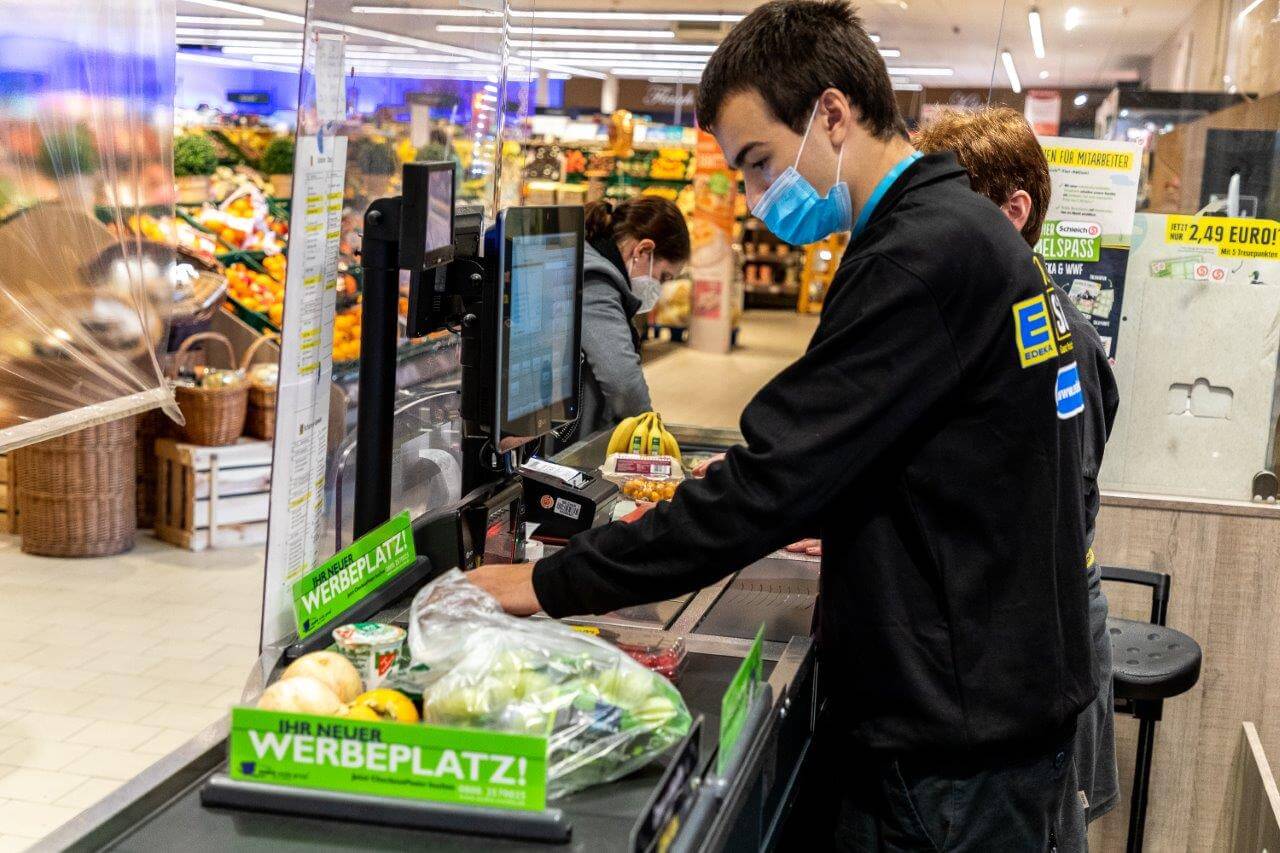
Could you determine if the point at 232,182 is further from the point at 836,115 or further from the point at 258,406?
the point at 836,115

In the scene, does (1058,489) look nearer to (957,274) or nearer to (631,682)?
(957,274)

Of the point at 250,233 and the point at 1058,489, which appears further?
the point at 250,233

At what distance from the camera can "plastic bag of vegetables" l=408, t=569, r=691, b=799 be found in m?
1.38

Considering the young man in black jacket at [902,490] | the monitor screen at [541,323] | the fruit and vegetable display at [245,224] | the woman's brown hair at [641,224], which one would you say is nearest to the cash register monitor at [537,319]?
the monitor screen at [541,323]

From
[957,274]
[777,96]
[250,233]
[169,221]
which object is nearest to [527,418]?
[777,96]

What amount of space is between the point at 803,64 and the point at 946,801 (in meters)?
0.93

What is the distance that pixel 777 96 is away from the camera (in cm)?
168

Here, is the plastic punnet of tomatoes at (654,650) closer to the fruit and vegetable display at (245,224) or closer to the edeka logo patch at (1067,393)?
the edeka logo patch at (1067,393)

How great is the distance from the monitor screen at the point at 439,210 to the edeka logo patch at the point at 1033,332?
0.89 metres

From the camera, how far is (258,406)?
654 centimetres

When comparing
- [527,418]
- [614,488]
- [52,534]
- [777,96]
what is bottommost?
[52,534]

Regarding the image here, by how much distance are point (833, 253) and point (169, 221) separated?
1342cm

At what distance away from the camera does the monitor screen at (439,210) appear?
1982 mm

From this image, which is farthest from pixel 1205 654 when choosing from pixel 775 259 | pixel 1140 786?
pixel 775 259
